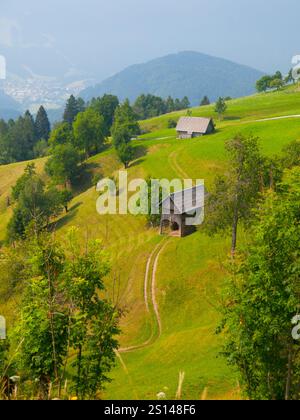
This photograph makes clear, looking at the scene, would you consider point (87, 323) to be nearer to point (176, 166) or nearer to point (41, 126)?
point (176, 166)

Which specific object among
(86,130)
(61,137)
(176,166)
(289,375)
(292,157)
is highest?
(86,130)

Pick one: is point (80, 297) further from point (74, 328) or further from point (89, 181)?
point (89, 181)

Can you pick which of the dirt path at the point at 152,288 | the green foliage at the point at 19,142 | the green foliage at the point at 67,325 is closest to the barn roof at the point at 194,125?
the dirt path at the point at 152,288

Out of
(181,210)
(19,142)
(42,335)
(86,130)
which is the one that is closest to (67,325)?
(42,335)

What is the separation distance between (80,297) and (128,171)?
85717 mm

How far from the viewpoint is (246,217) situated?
47000mm

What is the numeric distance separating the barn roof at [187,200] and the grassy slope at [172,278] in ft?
17.8

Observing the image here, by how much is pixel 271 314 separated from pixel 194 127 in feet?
361

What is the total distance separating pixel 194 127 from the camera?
126 meters

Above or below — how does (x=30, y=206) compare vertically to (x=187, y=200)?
below

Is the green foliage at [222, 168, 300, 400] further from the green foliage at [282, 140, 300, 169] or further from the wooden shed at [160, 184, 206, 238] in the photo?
the wooden shed at [160, 184, 206, 238]

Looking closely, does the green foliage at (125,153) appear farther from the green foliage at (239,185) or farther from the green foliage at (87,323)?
the green foliage at (87,323)
